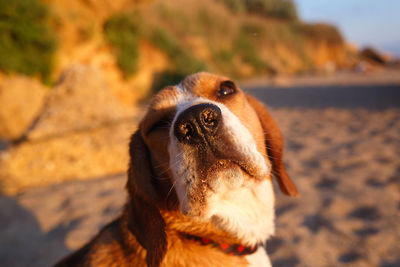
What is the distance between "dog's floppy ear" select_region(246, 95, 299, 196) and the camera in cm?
192

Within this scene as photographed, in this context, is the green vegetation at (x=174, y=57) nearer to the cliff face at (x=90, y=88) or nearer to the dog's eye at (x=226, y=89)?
the cliff face at (x=90, y=88)

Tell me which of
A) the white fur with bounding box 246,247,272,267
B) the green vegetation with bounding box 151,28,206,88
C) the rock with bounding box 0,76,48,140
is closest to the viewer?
the white fur with bounding box 246,247,272,267

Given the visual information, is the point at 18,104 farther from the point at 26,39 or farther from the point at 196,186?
the point at 196,186

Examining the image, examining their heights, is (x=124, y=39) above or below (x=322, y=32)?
below

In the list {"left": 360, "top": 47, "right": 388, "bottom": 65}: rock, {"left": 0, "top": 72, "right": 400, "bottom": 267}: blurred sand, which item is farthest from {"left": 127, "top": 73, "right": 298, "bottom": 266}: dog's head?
{"left": 360, "top": 47, "right": 388, "bottom": 65}: rock

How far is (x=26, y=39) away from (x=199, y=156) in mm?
9795

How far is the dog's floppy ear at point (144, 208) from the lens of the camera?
1396 millimetres

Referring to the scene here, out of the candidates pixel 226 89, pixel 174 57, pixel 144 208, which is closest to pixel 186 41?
pixel 174 57

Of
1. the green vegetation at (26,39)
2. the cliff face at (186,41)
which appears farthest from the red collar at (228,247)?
the green vegetation at (26,39)

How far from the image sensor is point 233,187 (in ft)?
4.59

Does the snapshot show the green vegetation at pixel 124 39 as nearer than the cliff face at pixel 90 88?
No

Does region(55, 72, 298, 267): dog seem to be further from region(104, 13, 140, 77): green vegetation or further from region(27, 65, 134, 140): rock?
region(104, 13, 140, 77): green vegetation

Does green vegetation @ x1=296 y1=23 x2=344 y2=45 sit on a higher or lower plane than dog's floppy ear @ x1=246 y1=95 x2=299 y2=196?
higher

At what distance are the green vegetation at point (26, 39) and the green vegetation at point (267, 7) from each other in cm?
Answer: 2805
